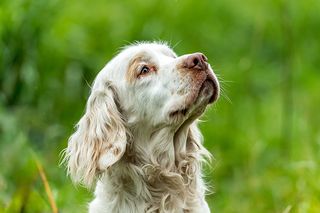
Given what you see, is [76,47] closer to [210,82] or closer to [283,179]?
[283,179]

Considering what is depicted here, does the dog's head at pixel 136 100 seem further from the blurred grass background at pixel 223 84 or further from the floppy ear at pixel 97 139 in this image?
the blurred grass background at pixel 223 84

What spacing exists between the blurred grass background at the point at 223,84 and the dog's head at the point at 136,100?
40cm

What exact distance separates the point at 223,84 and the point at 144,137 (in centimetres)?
423

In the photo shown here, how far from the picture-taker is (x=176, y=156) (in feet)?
24.0

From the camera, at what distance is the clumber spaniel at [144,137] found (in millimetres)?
7094

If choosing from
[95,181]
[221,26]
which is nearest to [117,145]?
[95,181]

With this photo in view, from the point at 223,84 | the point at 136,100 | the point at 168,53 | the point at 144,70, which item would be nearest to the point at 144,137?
the point at 136,100

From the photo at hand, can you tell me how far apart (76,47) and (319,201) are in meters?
4.42

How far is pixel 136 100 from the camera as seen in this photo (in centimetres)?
730

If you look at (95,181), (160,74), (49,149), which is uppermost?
(160,74)

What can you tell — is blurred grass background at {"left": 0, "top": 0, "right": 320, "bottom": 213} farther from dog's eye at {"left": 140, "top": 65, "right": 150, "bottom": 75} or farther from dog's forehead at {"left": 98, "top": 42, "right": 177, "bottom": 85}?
dog's eye at {"left": 140, "top": 65, "right": 150, "bottom": 75}

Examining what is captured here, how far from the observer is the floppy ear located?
23.4 ft

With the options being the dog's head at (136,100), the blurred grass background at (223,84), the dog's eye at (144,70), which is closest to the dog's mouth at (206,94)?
the dog's head at (136,100)

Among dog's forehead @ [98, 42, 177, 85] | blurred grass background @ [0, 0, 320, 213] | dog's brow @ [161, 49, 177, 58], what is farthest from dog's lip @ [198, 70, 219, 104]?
blurred grass background @ [0, 0, 320, 213]
